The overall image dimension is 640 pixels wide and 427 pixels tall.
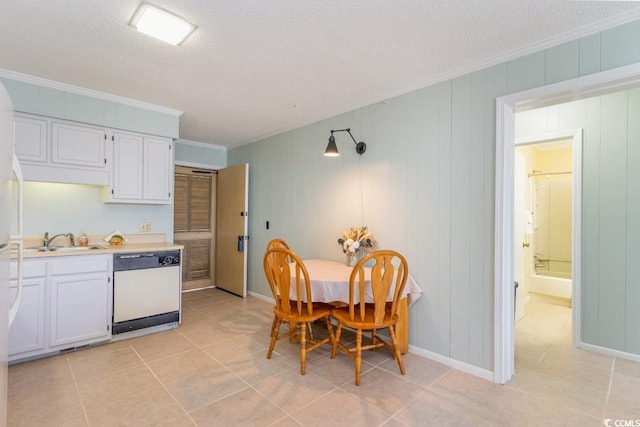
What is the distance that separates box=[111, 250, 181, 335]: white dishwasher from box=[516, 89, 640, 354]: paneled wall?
4.08 meters

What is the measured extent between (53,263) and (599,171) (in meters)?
4.94

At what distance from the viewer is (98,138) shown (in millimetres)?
3129

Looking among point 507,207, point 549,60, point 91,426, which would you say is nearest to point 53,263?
point 91,426

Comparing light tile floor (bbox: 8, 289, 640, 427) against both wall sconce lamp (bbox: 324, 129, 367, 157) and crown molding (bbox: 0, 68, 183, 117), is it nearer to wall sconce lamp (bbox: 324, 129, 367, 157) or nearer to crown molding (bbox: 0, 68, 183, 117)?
wall sconce lamp (bbox: 324, 129, 367, 157)

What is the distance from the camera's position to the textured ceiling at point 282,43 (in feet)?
5.84

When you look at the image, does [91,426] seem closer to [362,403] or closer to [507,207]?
[362,403]

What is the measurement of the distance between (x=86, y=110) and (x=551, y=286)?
6475 millimetres

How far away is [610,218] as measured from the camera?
2.82 metres

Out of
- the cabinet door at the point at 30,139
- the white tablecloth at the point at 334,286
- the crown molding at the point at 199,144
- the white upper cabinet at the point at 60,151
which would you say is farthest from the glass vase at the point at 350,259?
the crown molding at the point at 199,144

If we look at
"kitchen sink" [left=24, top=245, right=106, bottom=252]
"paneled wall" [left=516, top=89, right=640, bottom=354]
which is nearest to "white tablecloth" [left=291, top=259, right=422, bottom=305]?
"paneled wall" [left=516, top=89, right=640, bottom=354]

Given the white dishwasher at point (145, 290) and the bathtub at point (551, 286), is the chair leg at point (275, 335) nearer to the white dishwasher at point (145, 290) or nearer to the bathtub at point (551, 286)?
the white dishwasher at point (145, 290)

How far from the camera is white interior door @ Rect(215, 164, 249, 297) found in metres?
4.57

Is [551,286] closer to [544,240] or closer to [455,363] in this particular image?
[544,240]

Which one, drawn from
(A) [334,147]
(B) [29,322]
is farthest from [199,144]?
(B) [29,322]
